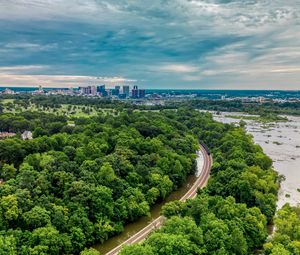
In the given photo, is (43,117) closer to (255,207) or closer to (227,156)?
(227,156)

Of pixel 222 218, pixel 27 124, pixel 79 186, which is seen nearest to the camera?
pixel 222 218

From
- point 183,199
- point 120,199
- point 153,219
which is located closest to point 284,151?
point 183,199

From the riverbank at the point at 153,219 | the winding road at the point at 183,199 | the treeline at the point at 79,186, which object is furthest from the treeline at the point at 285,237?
the treeline at the point at 79,186

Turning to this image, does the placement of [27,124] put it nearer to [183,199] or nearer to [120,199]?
[120,199]

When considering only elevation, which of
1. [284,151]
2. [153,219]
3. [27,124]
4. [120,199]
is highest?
[27,124]

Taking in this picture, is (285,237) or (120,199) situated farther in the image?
(120,199)

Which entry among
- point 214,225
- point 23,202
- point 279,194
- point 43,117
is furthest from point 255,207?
point 43,117
